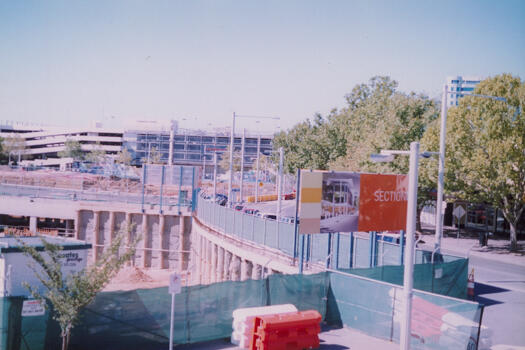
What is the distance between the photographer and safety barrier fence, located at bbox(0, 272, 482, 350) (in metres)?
11.2

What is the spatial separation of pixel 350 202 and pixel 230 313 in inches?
223

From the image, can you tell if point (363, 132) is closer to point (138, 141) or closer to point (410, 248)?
point (410, 248)

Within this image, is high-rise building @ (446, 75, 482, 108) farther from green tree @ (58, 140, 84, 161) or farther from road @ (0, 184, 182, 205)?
green tree @ (58, 140, 84, 161)

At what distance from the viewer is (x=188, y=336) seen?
12.7 metres

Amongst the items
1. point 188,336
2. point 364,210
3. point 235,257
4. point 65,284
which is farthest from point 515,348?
point 235,257

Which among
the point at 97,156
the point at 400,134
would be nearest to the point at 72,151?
the point at 97,156

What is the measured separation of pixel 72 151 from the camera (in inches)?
4988

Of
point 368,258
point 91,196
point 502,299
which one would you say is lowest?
point 502,299

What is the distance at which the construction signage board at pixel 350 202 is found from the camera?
15422 millimetres

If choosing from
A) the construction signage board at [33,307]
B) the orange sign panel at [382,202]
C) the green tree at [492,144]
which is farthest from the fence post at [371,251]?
the green tree at [492,144]

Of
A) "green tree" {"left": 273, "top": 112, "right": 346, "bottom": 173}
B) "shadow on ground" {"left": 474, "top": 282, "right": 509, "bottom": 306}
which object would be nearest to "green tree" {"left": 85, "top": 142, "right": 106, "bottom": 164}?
"green tree" {"left": 273, "top": 112, "right": 346, "bottom": 173}

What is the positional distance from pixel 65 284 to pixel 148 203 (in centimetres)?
3174

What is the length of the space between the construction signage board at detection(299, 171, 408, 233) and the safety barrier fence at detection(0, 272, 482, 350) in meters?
1.90

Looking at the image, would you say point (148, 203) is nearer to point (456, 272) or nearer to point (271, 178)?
point (456, 272)
